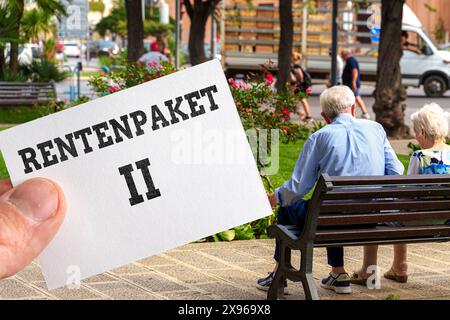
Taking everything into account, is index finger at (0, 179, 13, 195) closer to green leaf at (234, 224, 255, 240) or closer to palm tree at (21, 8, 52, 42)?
green leaf at (234, 224, 255, 240)

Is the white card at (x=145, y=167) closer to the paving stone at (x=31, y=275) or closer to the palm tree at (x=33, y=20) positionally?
the paving stone at (x=31, y=275)

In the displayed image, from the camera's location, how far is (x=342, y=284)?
697cm

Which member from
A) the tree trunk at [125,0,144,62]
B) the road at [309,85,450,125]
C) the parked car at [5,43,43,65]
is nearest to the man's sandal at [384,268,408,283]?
Result: the tree trunk at [125,0,144,62]

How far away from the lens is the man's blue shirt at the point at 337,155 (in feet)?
22.0

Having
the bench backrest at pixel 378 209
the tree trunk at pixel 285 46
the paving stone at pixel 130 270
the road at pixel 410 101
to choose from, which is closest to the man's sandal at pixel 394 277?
the bench backrest at pixel 378 209

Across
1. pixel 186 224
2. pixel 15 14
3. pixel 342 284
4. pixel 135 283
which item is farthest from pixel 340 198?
pixel 15 14

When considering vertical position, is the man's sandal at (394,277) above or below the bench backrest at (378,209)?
below

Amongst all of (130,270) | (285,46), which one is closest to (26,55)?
(285,46)

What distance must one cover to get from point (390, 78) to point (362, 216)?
1287cm

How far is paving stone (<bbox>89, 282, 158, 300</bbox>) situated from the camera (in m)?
6.67

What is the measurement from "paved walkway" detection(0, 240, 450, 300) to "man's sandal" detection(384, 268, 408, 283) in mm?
54

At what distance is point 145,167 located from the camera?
159 cm

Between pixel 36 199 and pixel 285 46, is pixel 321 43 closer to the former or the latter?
pixel 285 46

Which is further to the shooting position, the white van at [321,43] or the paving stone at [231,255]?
the white van at [321,43]
